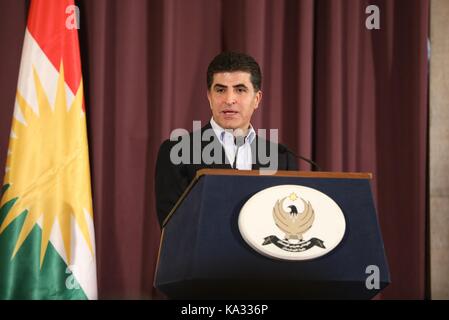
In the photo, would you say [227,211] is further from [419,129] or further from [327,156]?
[419,129]

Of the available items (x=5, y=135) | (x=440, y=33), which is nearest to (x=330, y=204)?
(x=5, y=135)

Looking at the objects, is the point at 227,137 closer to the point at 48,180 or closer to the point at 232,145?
the point at 232,145

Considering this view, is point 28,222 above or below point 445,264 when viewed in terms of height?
above

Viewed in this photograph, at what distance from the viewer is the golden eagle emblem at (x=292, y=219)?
151 centimetres

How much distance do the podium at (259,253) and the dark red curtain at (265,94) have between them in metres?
1.96

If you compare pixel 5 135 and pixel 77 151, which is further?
pixel 5 135

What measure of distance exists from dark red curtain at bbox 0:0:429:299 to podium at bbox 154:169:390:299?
1.96 meters

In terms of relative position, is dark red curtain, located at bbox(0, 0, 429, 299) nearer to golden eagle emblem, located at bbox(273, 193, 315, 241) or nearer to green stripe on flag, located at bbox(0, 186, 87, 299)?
green stripe on flag, located at bbox(0, 186, 87, 299)

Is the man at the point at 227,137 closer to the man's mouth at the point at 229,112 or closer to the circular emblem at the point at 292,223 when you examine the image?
the man's mouth at the point at 229,112

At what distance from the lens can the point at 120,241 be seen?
3.51 m

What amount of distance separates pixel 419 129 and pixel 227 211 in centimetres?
262

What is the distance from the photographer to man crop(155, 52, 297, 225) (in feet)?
8.04
